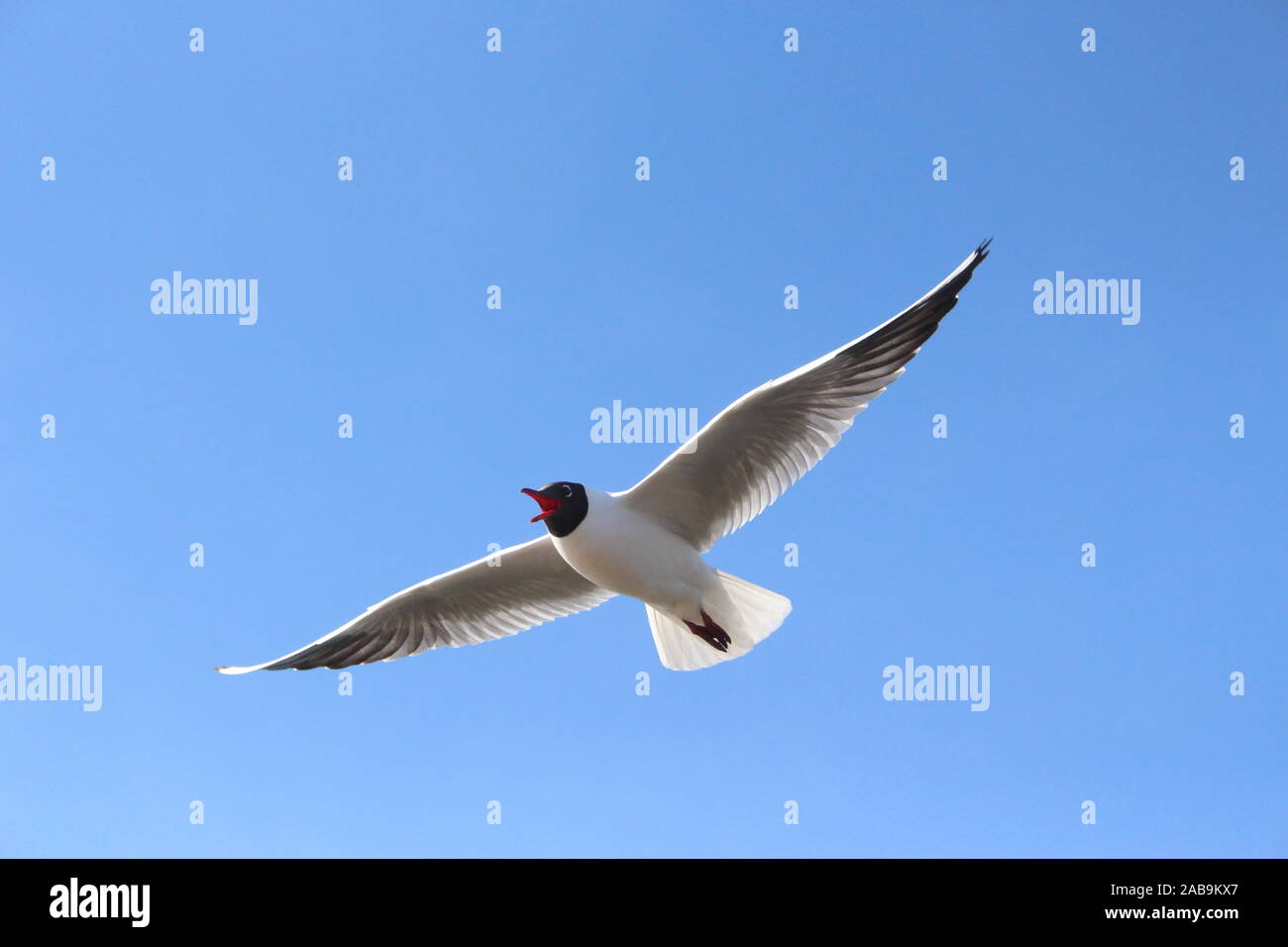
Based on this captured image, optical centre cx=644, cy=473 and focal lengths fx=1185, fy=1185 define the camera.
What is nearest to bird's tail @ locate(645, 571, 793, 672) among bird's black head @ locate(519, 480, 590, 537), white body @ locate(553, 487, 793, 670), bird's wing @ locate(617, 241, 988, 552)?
white body @ locate(553, 487, 793, 670)

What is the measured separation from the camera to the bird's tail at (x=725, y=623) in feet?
17.5

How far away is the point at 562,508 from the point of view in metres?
5.14

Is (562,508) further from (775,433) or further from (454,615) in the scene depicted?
(454,615)

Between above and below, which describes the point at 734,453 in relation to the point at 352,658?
above

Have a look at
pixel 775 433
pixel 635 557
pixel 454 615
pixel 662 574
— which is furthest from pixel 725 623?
pixel 454 615

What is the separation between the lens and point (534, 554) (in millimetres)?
5758

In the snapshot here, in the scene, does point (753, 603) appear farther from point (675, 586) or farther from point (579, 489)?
point (579, 489)

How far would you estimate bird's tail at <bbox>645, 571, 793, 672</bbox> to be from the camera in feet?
17.5

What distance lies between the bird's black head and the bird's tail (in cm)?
70

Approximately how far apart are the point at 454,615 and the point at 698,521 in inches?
57.7

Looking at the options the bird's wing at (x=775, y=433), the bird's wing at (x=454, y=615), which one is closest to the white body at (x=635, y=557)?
the bird's wing at (x=775, y=433)

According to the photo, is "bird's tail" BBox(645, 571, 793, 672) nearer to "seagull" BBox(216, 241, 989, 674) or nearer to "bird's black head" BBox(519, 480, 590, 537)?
"seagull" BBox(216, 241, 989, 674)

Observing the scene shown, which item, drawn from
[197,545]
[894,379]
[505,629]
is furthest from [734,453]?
[197,545]

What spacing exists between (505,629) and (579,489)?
3.98 ft
